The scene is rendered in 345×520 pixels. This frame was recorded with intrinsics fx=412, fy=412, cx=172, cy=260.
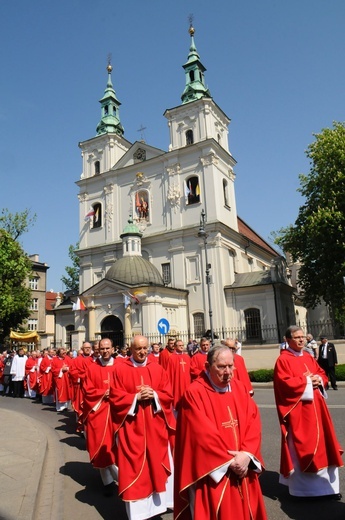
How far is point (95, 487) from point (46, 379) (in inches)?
434

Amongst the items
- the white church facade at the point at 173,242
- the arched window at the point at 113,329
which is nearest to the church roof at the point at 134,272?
the white church facade at the point at 173,242

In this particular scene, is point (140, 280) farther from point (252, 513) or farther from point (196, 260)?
point (252, 513)

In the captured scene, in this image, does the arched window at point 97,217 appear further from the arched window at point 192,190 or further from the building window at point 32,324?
the building window at point 32,324

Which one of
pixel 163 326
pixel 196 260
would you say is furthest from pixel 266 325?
pixel 163 326

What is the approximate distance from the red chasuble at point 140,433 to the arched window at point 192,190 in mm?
30894

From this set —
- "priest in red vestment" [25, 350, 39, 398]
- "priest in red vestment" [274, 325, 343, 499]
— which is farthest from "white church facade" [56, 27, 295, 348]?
"priest in red vestment" [274, 325, 343, 499]

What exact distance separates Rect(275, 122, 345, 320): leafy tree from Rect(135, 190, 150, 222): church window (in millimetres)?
13246

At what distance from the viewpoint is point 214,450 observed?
341cm

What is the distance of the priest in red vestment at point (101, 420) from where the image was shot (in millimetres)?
6121

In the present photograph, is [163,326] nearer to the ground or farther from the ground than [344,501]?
farther from the ground

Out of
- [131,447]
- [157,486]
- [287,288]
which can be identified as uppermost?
[287,288]

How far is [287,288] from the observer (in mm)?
35188

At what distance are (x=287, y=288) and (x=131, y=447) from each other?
31945 mm

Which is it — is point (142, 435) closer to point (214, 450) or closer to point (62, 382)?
point (214, 450)
